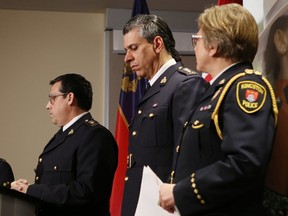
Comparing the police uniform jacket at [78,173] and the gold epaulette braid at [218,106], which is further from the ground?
the gold epaulette braid at [218,106]

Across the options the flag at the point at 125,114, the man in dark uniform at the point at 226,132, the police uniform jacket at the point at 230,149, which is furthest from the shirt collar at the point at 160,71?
the flag at the point at 125,114

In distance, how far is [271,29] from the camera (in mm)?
2043

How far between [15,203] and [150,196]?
0.73m

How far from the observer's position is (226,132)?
1.58 m

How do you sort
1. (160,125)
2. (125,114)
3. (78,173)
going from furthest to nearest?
(125,114) → (78,173) → (160,125)

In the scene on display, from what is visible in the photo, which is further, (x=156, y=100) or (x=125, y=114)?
(x=125, y=114)

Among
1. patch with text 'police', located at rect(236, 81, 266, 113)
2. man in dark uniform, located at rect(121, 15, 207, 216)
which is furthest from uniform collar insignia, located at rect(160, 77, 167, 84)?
patch with text 'police', located at rect(236, 81, 266, 113)

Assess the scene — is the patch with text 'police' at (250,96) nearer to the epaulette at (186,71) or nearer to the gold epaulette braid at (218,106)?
the gold epaulette braid at (218,106)

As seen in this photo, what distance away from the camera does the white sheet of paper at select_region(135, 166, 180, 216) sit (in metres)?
1.84

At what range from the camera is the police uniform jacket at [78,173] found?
2.62 metres

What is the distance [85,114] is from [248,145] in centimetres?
159

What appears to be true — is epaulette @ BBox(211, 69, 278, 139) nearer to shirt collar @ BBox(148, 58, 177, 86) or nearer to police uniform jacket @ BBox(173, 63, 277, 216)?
police uniform jacket @ BBox(173, 63, 277, 216)

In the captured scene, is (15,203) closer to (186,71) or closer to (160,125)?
(160,125)

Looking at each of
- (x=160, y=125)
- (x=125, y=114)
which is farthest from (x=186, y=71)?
(x=125, y=114)
